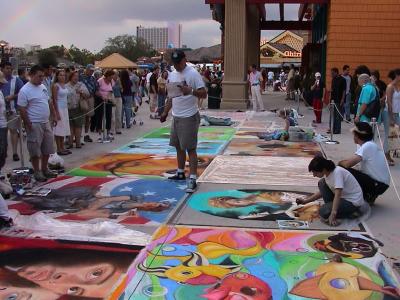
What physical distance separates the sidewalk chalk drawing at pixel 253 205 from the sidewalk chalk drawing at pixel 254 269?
2.24ft

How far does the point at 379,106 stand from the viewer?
9.49 metres

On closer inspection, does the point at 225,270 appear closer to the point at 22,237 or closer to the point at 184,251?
the point at 184,251

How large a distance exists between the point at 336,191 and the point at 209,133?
810 cm

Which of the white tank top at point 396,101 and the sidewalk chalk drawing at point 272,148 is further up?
the white tank top at point 396,101

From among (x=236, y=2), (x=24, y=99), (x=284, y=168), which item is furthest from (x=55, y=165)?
(x=236, y=2)

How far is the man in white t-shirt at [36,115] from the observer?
756cm

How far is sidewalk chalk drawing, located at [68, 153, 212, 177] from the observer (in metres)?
8.66

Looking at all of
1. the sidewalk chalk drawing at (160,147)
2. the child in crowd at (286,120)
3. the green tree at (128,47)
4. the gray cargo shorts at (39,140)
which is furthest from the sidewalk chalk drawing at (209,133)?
the green tree at (128,47)

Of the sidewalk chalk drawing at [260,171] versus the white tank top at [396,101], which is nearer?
the sidewalk chalk drawing at [260,171]

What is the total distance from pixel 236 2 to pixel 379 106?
12.1m

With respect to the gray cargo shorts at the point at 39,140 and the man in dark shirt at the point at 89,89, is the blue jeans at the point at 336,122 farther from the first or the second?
the gray cargo shorts at the point at 39,140

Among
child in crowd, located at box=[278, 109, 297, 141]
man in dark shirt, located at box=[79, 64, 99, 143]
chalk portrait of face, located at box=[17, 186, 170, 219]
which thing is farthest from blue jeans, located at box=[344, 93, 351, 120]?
chalk portrait of face, located at box=[17, 186, 170, 219]

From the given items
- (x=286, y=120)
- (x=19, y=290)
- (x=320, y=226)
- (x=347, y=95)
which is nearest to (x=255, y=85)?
(x=347, y=95)

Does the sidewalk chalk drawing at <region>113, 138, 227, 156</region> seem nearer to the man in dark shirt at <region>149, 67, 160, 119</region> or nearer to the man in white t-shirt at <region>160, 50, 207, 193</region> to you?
the man in white t-shirt at <region>160, 50, 207, 193</region>
